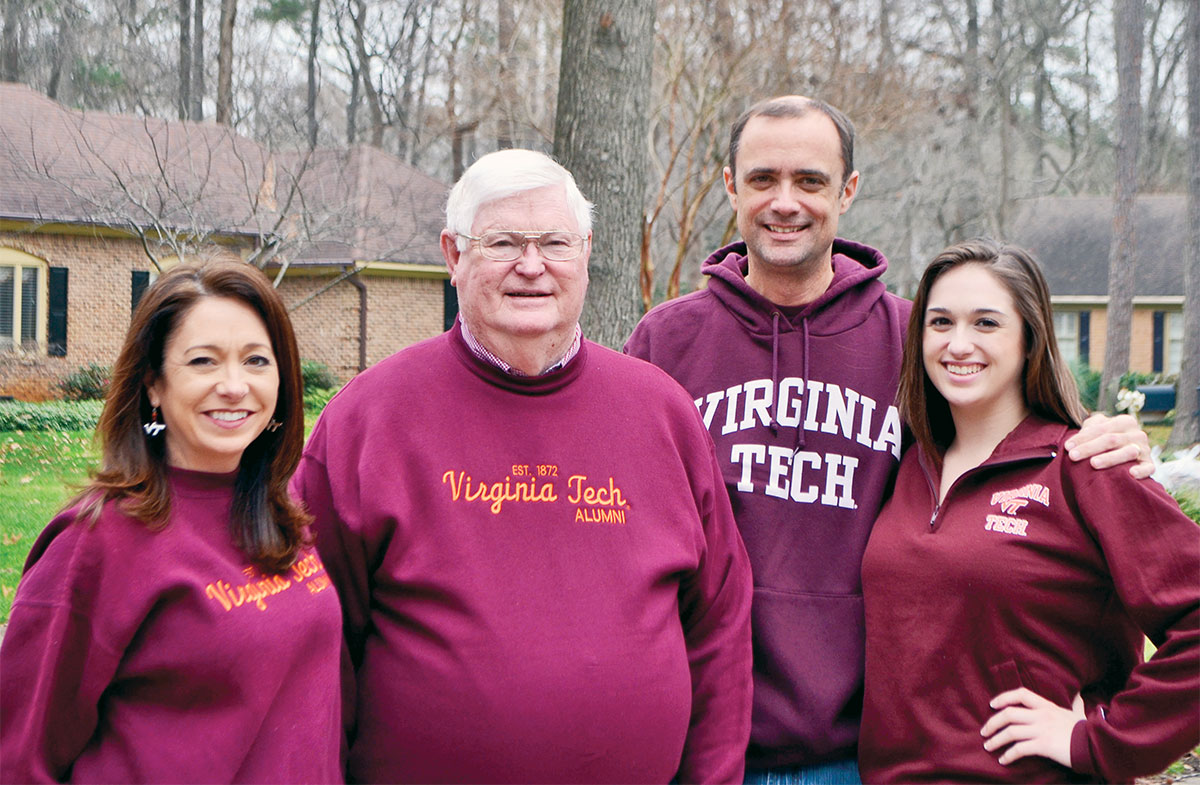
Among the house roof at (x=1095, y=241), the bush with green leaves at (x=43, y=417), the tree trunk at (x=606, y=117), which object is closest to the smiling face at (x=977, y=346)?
the tree trunk at (x=606, y=117)

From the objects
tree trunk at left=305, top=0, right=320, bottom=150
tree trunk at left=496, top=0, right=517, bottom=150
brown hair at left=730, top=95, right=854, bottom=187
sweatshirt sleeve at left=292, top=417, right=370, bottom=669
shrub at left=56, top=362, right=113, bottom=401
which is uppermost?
tree trunk at left=305, top=0, right=320, bottom=150

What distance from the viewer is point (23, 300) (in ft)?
63.9

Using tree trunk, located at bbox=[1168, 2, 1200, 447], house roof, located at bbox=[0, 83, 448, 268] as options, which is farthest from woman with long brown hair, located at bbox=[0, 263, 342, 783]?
tree trunk, located at bbox=[1168, 2, 1200, 447]

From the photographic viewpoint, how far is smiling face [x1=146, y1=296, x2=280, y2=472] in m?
2.49

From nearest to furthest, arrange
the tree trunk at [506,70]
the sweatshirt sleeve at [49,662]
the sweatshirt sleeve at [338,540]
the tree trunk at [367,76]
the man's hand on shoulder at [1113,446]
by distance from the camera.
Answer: the sweatshirt sleeve at [49,662]
the man's hand on shoulder at [1113,446]
the sweatshirt sleeve at [338,540]
the tree trunk at [506,70]
the tree trunk at [367,76]

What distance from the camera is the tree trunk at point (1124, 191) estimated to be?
2188cm

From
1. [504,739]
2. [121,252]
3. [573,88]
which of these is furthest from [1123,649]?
[121,252]

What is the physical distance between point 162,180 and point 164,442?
14661mm

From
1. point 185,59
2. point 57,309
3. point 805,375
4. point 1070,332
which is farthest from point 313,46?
point 805,375

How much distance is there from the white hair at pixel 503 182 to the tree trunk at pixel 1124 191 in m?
22.5

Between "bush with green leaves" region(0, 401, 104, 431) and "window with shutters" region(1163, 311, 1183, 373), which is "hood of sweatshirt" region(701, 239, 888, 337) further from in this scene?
"window with shutters" region(1163, 311, 1183, 373)

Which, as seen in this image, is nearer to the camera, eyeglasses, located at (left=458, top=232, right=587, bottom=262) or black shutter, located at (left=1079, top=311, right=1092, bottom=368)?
eyeglasses, located at (left=458, top=232, right=587, bottom=262)

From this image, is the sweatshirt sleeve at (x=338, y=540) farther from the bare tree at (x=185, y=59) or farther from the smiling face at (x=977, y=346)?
the bare tree at (x=185, y=59)

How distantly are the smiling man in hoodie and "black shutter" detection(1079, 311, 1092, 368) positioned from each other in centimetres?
3217
